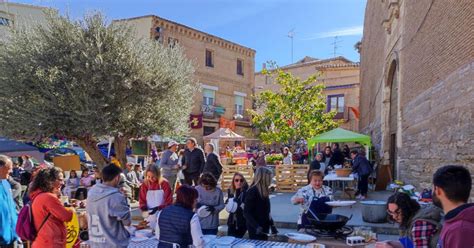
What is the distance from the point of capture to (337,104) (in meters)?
35.9

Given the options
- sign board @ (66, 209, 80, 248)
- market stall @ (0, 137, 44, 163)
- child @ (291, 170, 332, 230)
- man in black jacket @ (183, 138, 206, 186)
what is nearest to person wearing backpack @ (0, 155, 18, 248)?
sign board @ (66, 209, 80, 248)

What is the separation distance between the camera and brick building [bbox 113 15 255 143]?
24.5 m

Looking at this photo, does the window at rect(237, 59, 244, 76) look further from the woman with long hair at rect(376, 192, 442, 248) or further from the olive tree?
the woman with long hair at rect(376, 192, 442, 248)

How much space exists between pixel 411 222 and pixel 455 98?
4.30 metres

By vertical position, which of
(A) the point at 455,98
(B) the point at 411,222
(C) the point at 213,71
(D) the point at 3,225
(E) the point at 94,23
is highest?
(C) the point at 213,71

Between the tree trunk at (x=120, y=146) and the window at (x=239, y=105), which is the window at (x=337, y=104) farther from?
the tree trunk at (x=120, y=146)

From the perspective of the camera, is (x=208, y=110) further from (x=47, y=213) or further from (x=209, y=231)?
(x=47, y=213)

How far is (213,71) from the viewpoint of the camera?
2852 cm

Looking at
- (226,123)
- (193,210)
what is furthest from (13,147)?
(226,123)

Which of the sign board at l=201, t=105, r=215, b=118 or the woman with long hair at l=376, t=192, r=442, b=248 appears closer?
the woman with long hair at l=376, t=192, r=442, b=248

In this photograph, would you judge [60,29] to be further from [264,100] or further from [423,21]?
[264,100]

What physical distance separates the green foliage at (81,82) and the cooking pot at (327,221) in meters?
6.03

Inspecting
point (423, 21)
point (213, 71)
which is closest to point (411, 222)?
point (423, 21)

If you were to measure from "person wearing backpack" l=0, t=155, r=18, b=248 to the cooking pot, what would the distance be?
365 cm
